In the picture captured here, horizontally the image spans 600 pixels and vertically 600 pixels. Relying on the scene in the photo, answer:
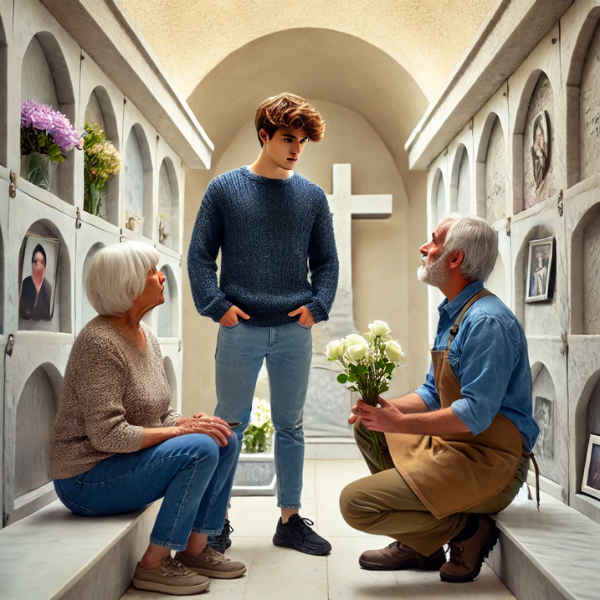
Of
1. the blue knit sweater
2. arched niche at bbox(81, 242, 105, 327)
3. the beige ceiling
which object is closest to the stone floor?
the blue knit sweater

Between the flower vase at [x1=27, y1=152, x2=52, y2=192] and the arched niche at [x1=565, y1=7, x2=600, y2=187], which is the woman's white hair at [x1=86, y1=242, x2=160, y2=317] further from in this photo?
the arched niche at [x1=565, y1=7, x2=600, y2=187]

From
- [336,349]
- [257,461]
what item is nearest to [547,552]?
[336,349]

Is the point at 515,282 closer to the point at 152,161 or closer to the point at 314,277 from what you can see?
the point at 314,277

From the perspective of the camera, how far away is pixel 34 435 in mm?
2422

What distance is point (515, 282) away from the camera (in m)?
2.92

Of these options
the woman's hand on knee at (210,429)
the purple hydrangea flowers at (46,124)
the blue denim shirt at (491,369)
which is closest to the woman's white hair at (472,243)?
the blue denim shirt at (491,369)

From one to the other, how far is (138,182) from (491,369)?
2.38m

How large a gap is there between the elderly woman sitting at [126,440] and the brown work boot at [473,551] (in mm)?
747

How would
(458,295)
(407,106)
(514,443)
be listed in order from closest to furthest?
(514,443)
(458,295)
(407,106)

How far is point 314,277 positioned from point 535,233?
89cm

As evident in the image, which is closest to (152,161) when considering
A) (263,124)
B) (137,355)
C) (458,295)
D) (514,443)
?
(263,124)

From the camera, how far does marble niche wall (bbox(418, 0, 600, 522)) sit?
2.23m

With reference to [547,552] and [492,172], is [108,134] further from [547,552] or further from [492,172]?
[547,552]

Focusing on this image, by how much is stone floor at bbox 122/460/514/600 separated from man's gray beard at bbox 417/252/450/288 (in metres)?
0.92
